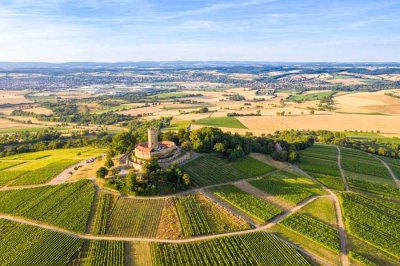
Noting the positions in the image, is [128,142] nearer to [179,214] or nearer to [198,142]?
[198,142]

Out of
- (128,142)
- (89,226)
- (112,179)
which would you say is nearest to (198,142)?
(128,142)

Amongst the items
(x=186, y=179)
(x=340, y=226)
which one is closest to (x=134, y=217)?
(x=186, y=179)

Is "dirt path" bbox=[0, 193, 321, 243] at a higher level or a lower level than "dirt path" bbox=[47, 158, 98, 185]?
lower

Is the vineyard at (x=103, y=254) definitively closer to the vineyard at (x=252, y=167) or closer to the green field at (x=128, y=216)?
the green field at (x=128, y=216)

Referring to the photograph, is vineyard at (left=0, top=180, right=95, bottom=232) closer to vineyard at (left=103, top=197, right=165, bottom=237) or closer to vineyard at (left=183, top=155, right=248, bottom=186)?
vineyard at (left=103, top=197, right=165, bottom=237)

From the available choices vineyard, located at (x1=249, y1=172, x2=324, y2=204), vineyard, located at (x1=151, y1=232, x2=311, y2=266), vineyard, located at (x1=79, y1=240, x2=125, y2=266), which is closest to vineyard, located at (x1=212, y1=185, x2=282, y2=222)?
vineyard, located at (x1=249, y1=172, x2=324, y2=204)

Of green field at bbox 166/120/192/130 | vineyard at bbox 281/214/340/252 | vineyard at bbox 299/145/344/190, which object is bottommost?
green field at bbox 166/120/192/130

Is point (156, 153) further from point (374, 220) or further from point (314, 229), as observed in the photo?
point (374, 220)

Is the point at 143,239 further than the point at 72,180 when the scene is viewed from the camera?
No
